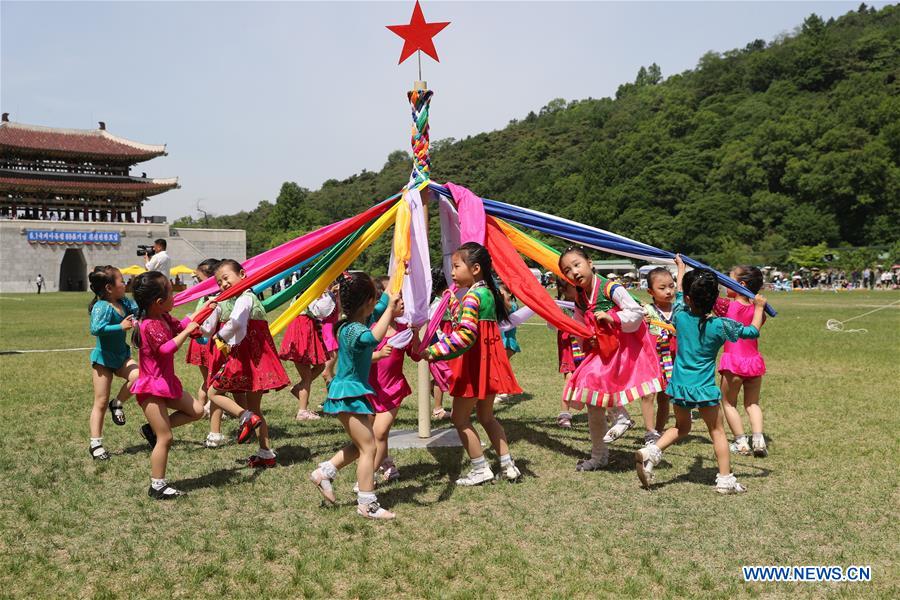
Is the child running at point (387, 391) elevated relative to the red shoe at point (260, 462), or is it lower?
elevated

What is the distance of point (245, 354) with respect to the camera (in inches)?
246

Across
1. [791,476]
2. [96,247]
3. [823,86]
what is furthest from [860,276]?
[96,247]

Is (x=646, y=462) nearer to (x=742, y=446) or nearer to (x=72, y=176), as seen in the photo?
(x=742, y=446)

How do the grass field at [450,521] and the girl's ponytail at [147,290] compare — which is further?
the girl's ponytail at [147,290]

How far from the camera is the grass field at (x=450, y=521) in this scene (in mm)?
3764

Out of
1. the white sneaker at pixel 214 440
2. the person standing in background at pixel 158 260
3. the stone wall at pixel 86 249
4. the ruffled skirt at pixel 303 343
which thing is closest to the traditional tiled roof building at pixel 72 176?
the stone wall at pixel 86 249

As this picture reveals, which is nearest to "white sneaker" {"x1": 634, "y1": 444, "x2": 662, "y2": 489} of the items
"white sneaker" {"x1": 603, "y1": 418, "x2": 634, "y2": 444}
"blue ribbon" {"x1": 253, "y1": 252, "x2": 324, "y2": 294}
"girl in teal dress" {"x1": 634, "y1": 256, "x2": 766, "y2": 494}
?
"girl in teal dress" {"x1": 634, "y1": 256, "x2": 766, "y2": 494}

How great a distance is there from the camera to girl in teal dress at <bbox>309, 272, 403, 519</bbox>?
4.80 meters

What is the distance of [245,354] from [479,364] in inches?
85.7

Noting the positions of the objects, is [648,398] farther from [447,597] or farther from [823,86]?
[823,86]

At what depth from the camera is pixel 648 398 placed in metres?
6.62

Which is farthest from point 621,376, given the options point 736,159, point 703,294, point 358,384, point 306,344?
point 736,159

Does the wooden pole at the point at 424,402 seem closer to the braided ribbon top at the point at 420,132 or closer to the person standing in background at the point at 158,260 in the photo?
the braided ribbon top at the point at 420,132

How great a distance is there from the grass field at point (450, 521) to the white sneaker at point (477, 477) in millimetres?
106
